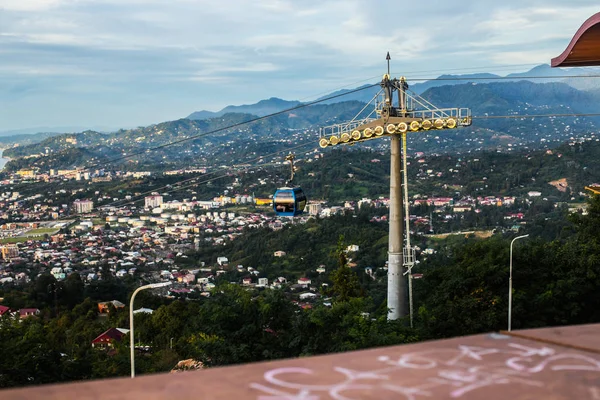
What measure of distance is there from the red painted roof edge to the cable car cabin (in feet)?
29.0

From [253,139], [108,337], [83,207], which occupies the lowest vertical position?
[83,207]

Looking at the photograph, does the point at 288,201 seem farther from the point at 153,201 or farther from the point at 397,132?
the point at 153,201

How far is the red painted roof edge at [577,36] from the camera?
12.4 ft

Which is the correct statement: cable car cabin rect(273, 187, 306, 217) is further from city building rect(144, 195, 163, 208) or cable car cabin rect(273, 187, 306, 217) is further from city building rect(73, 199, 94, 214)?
city building rect(144, 195, 163, 208)

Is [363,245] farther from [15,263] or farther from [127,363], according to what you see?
[127,363]

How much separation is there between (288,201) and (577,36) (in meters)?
9.67

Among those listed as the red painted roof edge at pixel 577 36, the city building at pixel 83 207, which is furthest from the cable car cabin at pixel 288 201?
the city building at pixel 83 207

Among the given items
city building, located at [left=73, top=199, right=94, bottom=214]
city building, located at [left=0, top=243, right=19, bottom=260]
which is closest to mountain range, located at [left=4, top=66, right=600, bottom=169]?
city building, located at [left=73, top=199, right=94, bottom=214]

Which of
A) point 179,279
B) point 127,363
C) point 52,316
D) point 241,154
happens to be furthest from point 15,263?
point 241,154

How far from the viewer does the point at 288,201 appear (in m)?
13.5

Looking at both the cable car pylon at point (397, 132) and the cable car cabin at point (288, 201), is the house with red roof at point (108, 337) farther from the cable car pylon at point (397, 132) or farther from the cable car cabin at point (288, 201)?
the cable car pylon at point (397, 132)

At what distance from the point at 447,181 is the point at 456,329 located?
209 ft

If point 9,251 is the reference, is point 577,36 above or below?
above

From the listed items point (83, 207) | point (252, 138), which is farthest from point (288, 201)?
point (252, 138)
